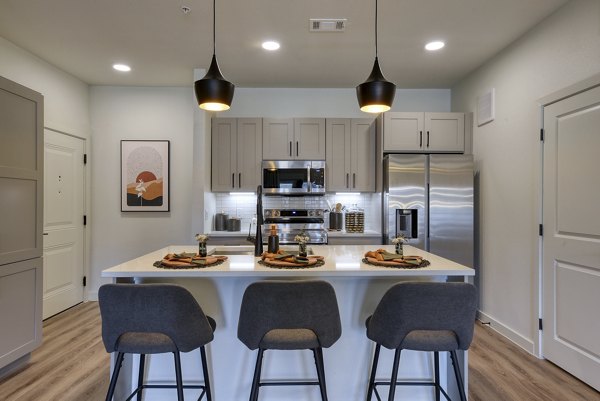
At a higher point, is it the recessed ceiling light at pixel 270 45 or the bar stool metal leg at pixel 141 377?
the recessed ceiling light at pixel 270 45

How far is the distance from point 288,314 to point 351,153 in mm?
2924

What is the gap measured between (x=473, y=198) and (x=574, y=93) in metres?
1.46

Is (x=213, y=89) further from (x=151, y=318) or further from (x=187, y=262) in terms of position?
(x=151, y=318)

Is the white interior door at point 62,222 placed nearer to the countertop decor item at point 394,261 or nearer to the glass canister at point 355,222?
the glass canister at point 355,222

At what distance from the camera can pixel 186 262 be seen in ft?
6.31

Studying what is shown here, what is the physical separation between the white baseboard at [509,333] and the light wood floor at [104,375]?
0.05m

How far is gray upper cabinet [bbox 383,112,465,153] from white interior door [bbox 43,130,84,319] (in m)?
3.65

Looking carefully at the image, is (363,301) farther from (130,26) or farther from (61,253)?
(61,253)

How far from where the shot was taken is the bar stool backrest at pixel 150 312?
152 centimetres

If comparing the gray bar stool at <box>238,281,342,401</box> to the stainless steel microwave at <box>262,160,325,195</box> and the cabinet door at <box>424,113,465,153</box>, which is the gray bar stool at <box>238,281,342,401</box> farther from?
the cabinet door at <box>424,113,465,153</box>

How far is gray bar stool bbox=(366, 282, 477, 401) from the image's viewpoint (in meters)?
1.54

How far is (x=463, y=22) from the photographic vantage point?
2.82 metres

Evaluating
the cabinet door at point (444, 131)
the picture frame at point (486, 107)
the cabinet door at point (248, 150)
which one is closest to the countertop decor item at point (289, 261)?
the cabinet door at point (248, 150)

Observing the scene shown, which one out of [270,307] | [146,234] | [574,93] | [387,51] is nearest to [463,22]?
[387,51]
